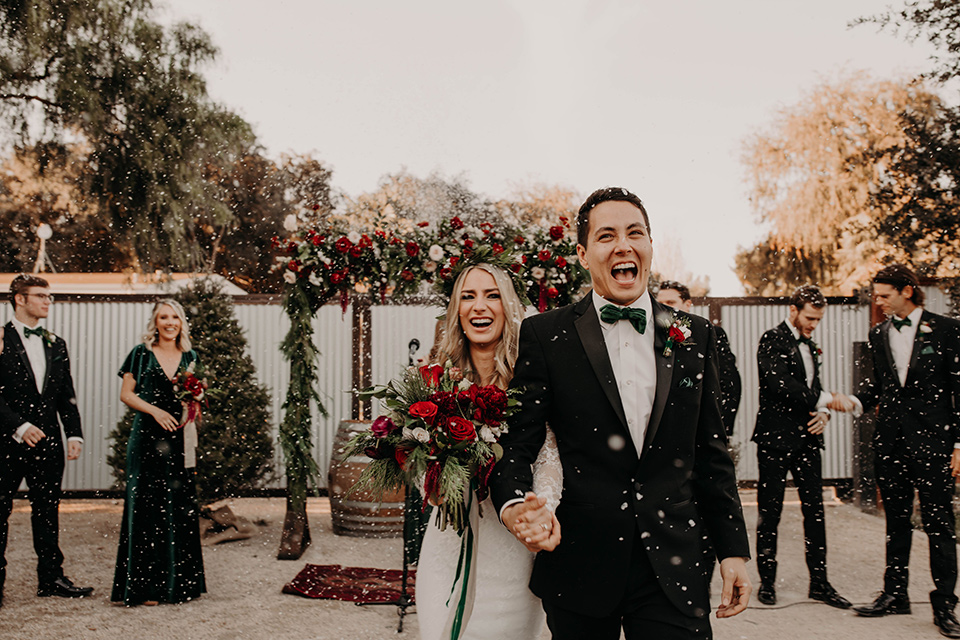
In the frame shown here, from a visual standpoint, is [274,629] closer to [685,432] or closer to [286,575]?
[286,575]

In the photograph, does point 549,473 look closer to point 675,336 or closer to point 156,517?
point 675,336

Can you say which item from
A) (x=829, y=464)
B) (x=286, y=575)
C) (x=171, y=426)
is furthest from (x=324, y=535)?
(x=829, y=464)

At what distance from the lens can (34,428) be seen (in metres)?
4.98

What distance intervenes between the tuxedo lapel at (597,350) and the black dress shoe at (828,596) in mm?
3952

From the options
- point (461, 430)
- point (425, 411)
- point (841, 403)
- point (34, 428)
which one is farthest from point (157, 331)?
point (841, 403)

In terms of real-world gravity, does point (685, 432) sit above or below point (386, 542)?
above

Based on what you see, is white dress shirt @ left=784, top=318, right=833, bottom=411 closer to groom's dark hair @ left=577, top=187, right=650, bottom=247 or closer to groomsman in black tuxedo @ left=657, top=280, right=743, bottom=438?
groomsman in black tuxedo @ left=657, top=280, right=743, bottom=438

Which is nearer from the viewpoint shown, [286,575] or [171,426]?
[171,426]

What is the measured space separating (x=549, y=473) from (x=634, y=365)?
440mm

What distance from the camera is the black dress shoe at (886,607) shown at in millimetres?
4770

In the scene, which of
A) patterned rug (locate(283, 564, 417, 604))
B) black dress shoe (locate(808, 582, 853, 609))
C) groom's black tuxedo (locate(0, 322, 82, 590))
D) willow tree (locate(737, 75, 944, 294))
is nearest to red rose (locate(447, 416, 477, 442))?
patterned rug (locate(283, 564, 417, 604))

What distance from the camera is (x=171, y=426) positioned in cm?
516

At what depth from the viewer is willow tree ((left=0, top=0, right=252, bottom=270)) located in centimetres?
973

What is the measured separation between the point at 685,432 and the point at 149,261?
11.1 m
